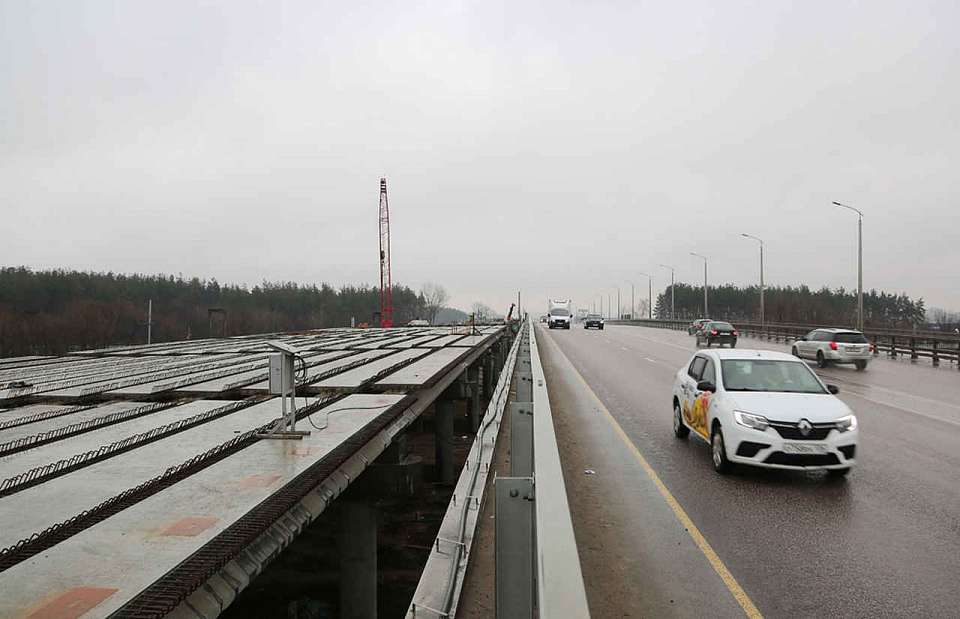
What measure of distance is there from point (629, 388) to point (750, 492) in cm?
1011

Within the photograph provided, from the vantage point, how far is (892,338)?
1277 inches

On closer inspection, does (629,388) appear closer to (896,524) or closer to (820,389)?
(820,389)

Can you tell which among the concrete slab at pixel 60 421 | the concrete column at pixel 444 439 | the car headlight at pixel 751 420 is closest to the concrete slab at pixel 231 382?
the concrete slab at pixel 60 421

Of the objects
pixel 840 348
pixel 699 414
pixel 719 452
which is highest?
pixel 840 348

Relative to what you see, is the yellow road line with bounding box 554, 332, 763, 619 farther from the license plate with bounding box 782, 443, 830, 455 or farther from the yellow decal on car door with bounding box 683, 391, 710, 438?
the license plate with bounding box 782, 443, 830, 455

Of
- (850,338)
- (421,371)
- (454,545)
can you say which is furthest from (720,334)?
(454,545)

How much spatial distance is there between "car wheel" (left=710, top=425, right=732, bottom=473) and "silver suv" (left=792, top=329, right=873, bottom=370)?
64.5 feet

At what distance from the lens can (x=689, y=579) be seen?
16.2 feet

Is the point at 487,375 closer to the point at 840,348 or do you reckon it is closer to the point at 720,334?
the point at 840,348

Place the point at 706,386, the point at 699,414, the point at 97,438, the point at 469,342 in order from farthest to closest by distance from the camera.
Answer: the point at 469,342 < the point at 699,414 < the point at 706,386 < the point at 97,438

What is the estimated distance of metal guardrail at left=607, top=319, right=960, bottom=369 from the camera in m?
28.2

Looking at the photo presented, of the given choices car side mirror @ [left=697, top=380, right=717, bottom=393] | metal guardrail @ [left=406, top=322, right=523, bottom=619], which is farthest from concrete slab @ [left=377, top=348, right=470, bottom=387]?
car side mirror @ [left=697, top=380, right=717, bottom=393]

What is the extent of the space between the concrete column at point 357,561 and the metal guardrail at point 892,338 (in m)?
28.5

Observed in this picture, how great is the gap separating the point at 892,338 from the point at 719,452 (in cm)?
3051
